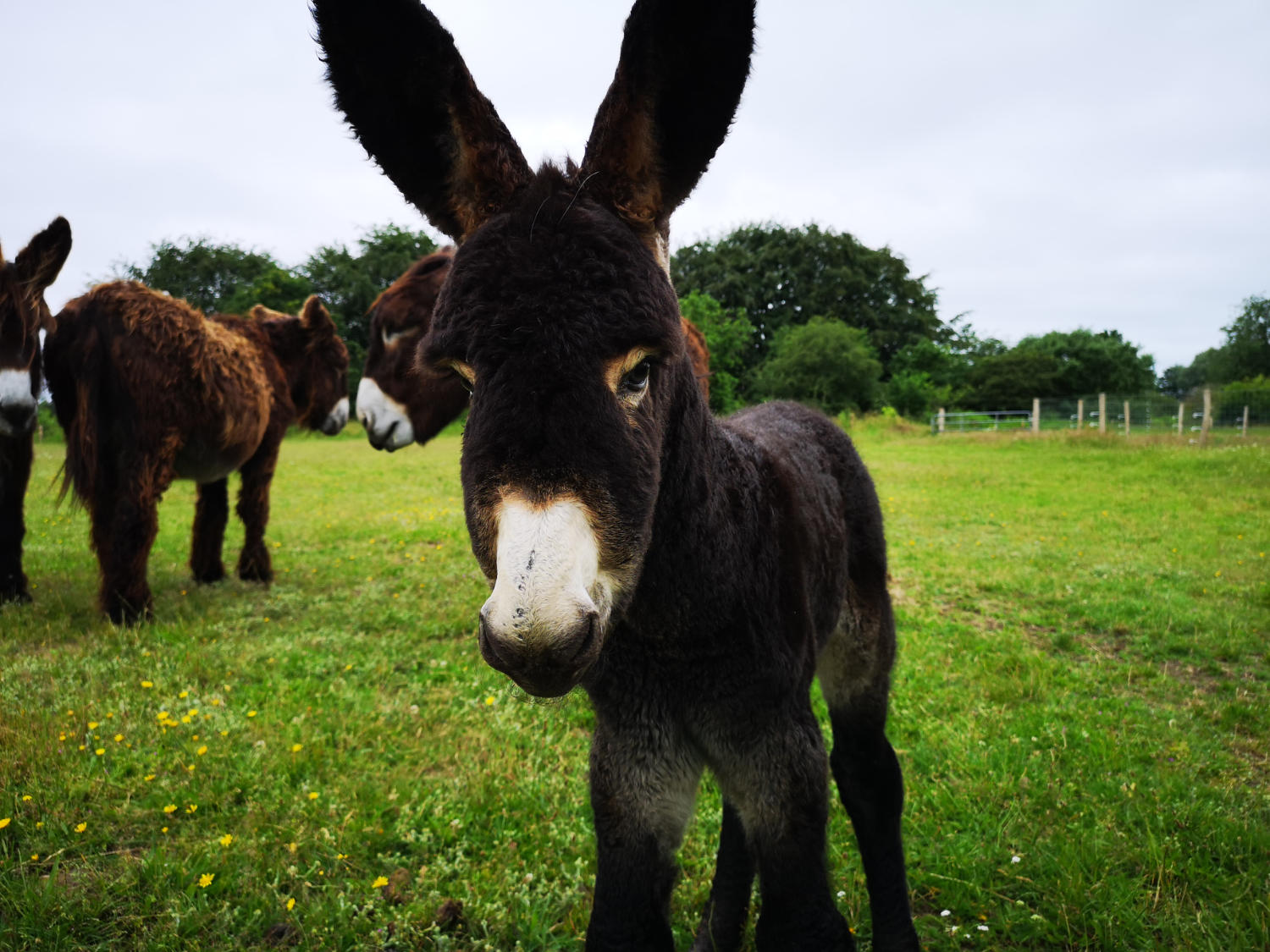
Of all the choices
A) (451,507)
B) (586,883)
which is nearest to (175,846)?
(586,883)

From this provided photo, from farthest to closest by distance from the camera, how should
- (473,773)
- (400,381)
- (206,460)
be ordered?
1. (206,460)
2. (400,381)
3. (473,773)

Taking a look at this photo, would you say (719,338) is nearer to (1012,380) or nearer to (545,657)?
(545,657)

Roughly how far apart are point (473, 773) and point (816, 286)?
48937 mm

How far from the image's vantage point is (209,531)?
22.7 ft

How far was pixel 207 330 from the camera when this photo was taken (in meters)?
6.05

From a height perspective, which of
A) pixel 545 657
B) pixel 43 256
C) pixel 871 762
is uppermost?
pixel 43 256

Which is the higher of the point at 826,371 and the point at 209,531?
the point at 826,371


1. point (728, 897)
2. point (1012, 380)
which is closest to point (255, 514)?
point (728, 897)

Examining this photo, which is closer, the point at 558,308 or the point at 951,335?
the point at 558,308

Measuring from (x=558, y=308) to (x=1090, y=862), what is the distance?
318 centimetres

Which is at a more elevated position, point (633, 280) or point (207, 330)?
point (207, 330)

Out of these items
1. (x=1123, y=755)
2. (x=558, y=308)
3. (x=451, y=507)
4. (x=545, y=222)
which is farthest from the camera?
(x=451, y=507)

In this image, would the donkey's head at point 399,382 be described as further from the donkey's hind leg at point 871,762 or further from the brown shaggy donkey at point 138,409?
the donkey's hind leg at point 871,762

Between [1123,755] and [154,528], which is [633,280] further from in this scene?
[154,528]
